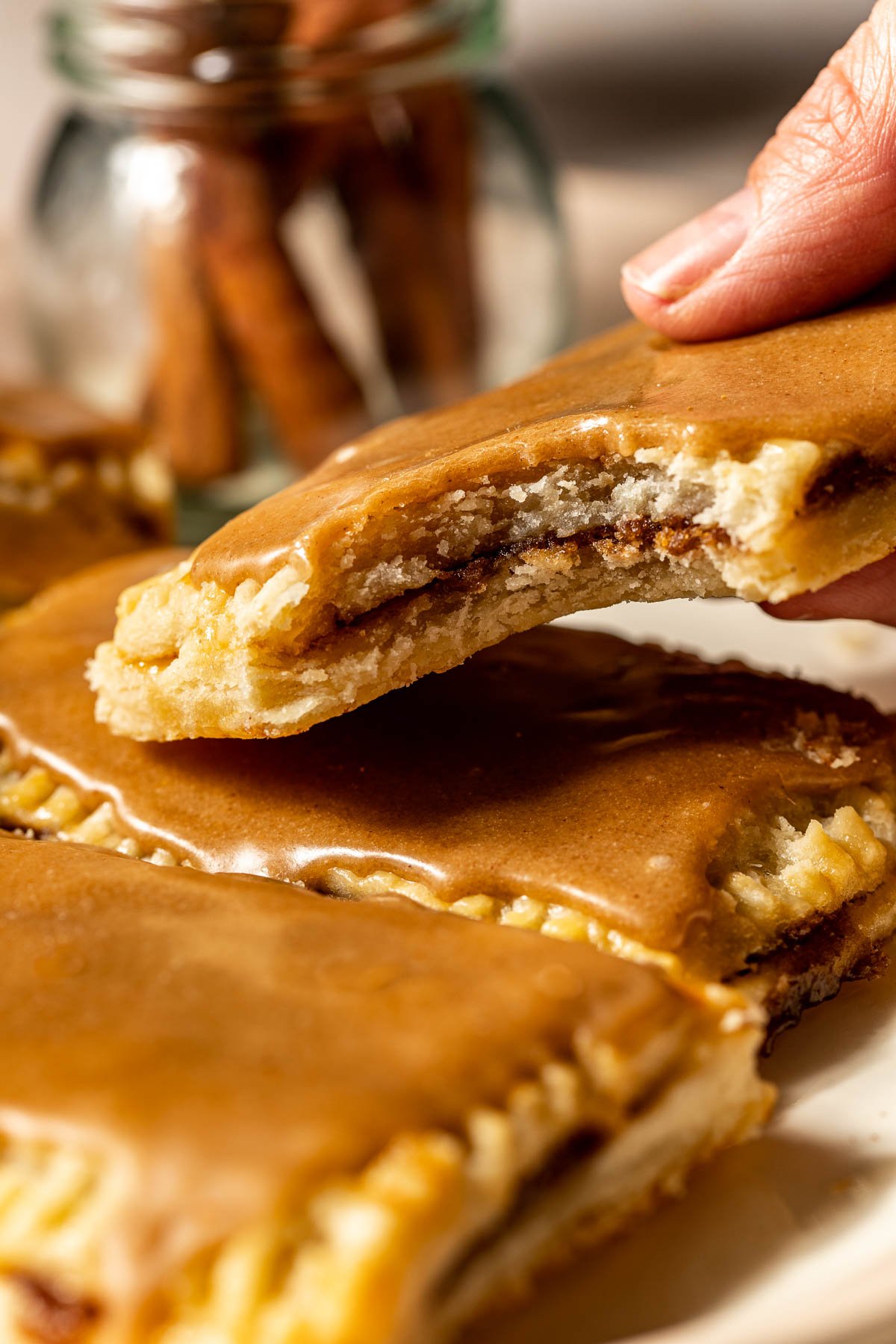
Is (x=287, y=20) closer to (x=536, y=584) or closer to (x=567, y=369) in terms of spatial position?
(x=567, y=369)

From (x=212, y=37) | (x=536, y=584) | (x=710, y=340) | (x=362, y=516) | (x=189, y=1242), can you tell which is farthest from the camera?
(x=212, y=37)

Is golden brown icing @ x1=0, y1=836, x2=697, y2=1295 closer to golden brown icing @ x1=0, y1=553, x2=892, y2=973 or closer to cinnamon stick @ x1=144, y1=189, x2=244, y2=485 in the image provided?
golden brown icing @ x1=0, y1=553, x2=892, y2=973

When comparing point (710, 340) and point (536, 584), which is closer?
point (536, 584)

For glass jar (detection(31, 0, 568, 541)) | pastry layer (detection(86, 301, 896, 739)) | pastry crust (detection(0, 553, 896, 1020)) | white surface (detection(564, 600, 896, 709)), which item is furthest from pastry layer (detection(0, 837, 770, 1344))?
glass jar (detection(31, 0, 568, 541))

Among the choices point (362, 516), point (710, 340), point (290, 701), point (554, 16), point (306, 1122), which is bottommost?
point (306, 1122)

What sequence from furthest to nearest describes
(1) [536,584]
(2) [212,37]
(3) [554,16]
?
(3) [554,16] < (2) [212,37] < (1) [536,584]

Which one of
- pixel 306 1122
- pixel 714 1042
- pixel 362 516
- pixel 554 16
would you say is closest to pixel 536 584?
pixel 362 516

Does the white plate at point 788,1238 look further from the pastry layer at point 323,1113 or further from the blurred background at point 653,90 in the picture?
the blurred background at point 653,90
